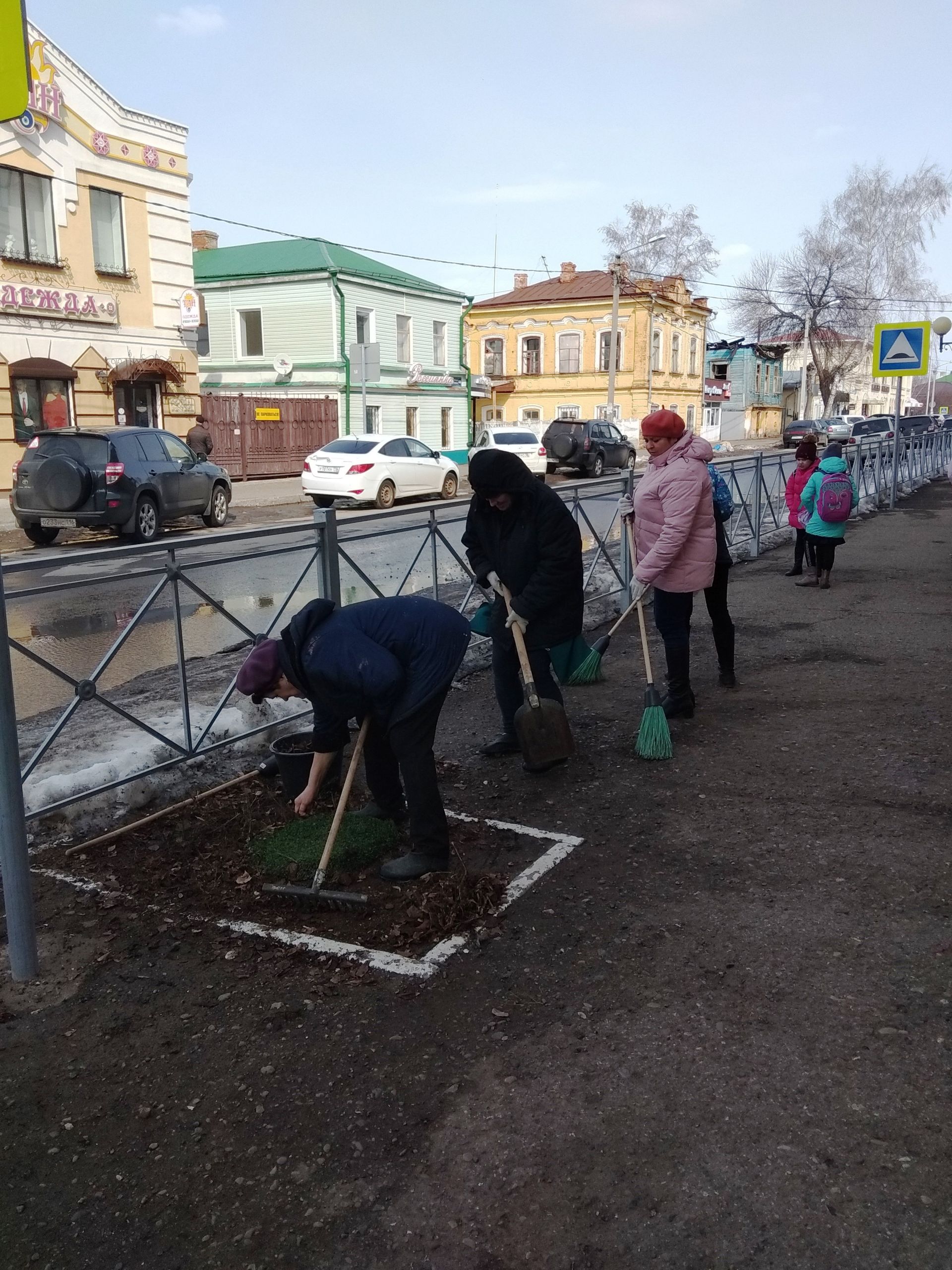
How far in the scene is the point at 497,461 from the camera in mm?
Answer: 4711

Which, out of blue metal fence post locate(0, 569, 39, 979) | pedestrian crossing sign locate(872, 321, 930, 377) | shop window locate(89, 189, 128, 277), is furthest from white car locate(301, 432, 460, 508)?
blue metal fence post locate(0, 569, 39, 979)

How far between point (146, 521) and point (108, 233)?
33.5ft

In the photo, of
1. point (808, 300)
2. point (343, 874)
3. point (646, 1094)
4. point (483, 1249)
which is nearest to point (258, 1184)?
point (483, 1249)

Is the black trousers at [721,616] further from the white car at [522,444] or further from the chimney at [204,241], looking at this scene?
the chimney at [204,241]

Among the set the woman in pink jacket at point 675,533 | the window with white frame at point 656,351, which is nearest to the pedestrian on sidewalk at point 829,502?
the woman in pink jacket at point 675,533

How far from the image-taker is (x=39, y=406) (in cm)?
2078

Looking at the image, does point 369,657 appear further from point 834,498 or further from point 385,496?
point 385,496

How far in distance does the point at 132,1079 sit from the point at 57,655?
5517 millimetres

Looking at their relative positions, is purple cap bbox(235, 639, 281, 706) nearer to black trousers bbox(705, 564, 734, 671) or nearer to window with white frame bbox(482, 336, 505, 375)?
black trousers bbox(705, 564, 734, 671)

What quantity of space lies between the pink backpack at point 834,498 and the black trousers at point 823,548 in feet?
0.81

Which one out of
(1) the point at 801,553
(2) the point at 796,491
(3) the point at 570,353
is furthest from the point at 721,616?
(3) the point at 570,353

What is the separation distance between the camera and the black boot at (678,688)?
579 centimetres

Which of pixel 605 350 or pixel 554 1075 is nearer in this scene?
pixel 554 1075

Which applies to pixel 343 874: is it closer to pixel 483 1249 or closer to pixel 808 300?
pixel 483 1249
